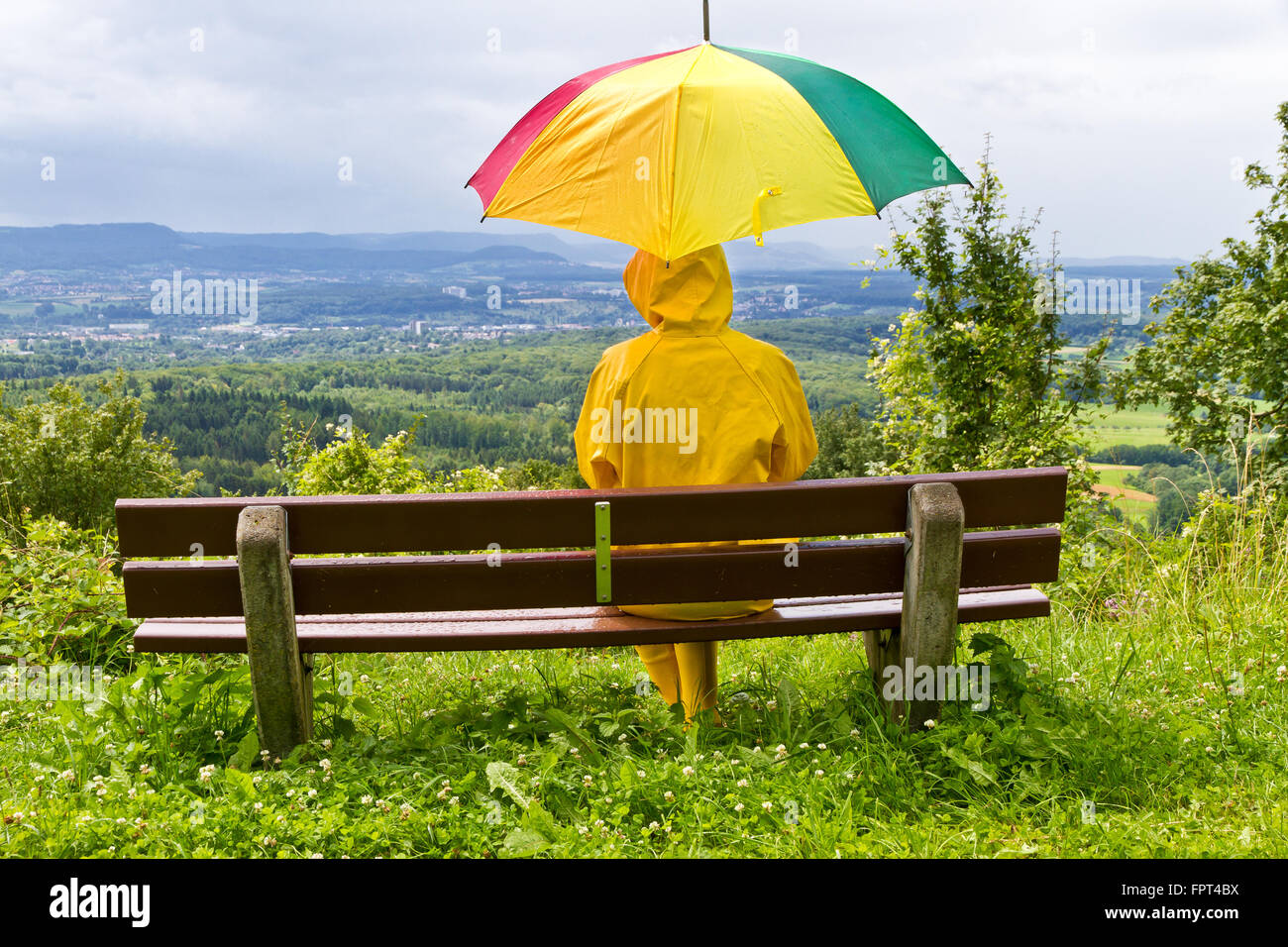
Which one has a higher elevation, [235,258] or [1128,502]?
[235,258]

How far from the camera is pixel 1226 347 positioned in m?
18.3

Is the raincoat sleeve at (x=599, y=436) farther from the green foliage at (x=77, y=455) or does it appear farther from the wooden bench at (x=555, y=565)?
→ the green foliage at (x=77, y=455)

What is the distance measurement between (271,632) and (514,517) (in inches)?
28.3

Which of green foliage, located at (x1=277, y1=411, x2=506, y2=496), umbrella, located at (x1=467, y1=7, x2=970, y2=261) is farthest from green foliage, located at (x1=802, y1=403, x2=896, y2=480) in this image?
umbrella, located at (x1=467, y1=7, x2=970, y2=261)

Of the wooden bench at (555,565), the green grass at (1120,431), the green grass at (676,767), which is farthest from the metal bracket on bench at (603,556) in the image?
the green grass at (1120,431)

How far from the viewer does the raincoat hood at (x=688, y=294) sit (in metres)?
2.70

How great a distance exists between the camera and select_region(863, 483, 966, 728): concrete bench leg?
2580mm

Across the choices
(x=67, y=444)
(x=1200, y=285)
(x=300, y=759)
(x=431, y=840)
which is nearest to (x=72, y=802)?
(x=300, y=759)

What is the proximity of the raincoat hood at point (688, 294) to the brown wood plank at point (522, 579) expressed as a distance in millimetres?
655

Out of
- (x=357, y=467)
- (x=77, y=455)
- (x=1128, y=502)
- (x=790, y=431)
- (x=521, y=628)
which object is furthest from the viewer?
(x=77, y=455)

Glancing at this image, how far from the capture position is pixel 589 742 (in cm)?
257

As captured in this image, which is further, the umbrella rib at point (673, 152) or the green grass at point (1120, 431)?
the green grass at point (1120, 431)

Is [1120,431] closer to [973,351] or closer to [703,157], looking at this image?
[973,351]

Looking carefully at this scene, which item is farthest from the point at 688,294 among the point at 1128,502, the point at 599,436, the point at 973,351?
the point at 973,351
